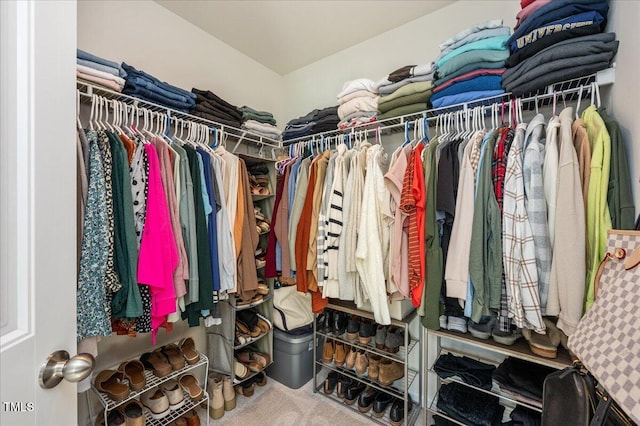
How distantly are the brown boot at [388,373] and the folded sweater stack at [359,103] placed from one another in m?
1.54

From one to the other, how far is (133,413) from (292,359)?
925mm

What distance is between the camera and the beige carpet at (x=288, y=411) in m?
1.57

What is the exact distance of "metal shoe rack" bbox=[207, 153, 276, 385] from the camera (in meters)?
1.69

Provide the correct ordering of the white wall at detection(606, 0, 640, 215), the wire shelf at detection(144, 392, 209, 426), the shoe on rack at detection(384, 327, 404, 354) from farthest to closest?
the shoe on rack at detection(384, 327, 404, 354) → the wire shelf at detection(144, 392, 209, 426) → the white wall at detection(606, 0, 640, 215)

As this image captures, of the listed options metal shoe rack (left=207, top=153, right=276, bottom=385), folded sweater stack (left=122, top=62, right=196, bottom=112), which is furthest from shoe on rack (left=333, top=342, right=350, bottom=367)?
folded sweater stack (left=122, top=62, right=196, bottom=112)

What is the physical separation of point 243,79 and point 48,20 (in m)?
1.93

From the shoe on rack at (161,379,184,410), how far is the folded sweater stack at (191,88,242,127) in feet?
5.27

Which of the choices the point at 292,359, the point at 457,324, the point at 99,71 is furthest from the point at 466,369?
the point at 99,71

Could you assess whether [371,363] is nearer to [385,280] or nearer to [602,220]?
[385,280]

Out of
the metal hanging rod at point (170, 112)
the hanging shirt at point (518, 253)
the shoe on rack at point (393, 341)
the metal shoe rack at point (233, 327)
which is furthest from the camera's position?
the metal shoe rack at point (233, 327)

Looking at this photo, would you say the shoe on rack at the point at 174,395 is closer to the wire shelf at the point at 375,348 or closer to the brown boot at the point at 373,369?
the wire shelf at the point at 375,348

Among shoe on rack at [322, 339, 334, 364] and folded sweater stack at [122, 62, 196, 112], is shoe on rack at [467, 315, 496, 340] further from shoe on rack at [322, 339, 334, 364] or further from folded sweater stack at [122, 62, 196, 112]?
folded sweater stack at [122, 62, 196, 112]

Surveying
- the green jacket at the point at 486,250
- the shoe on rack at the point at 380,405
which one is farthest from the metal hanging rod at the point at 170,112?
the shoe on rack at the point at 380,405

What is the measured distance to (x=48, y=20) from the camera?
17.7 inches
